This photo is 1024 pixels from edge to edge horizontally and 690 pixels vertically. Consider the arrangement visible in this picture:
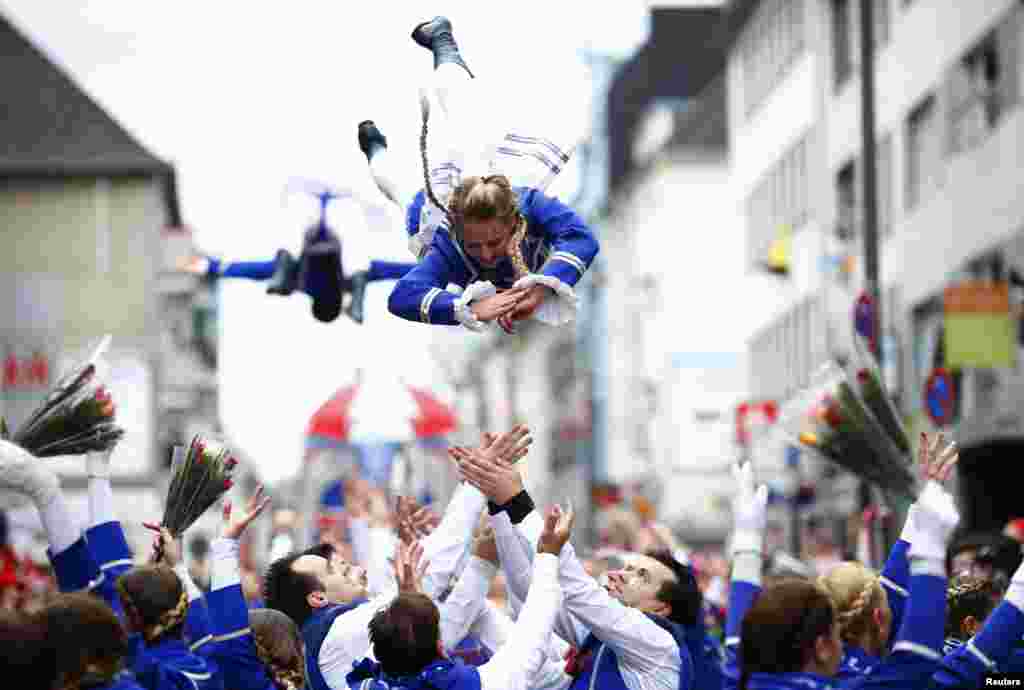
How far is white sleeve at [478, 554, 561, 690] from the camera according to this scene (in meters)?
8.32

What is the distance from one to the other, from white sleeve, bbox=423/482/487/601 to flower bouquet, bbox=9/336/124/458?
193 cm

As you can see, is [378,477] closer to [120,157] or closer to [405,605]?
[120,157]

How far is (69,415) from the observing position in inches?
436

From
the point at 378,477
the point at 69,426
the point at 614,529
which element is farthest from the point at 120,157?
the point at 69,426

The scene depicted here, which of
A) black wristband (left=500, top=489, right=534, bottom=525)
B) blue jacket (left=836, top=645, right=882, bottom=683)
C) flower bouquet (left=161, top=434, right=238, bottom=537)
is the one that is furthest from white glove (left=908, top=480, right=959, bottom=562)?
flower bouquet (left=161, top=434, right=238, bottom=537)

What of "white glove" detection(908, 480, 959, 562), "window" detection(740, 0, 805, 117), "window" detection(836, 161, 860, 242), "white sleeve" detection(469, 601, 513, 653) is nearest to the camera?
"white glove" detection(908, 480, 959, 562)

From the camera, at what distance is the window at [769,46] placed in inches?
2014

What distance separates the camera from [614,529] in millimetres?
16766

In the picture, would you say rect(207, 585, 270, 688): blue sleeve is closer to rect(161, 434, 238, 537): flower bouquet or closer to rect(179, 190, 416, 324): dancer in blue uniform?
rect(161, 434, 238, 537): flower bouquet

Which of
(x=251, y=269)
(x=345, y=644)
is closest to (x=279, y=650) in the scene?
(x=345, y=644)

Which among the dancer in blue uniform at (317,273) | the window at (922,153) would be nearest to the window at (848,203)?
the window at (922,153)

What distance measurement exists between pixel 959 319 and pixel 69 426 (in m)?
18.4

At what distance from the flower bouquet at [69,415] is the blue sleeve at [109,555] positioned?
5.68 ft

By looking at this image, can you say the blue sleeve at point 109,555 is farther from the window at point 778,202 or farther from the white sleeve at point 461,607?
the window at point 778,202
